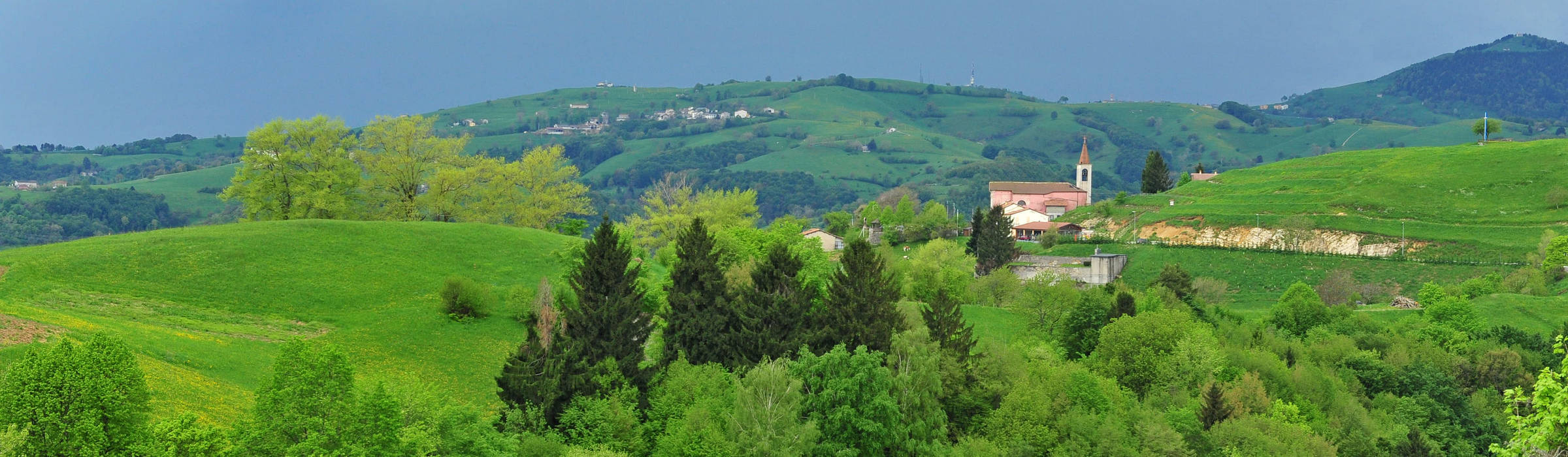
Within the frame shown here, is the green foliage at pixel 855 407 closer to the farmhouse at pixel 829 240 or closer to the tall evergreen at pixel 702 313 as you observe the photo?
the tall evergreen at pixel 702 313

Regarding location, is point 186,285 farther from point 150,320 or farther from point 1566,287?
point 1566,287

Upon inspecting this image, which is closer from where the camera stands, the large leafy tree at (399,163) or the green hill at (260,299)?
the green hill at (260,299)

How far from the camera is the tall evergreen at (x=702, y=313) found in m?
49.9

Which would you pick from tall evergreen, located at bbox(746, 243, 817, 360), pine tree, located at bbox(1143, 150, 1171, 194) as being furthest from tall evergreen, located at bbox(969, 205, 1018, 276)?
pine tree, located at bbox(1143, 150, 1171, 194)

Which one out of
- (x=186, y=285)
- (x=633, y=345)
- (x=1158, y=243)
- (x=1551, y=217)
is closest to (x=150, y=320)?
(x=186, y=285)

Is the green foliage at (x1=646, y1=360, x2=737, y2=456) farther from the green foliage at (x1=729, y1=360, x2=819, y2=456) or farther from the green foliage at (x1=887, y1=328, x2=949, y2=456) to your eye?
the green foliage at (x1=887, y1=328, x2=949, y2=456)

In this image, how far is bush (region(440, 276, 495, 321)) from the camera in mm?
57125

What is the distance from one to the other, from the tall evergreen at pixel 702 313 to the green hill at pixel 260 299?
8220 mm

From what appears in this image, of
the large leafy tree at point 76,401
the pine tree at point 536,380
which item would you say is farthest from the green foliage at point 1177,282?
the large leafy tree at point 76,401

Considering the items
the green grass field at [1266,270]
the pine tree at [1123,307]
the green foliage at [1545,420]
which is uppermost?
the green foliage at [1545,420]

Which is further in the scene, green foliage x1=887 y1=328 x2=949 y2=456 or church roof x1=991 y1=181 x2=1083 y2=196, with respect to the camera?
church roof x1=991 y1=181 x2=1083 y2=196

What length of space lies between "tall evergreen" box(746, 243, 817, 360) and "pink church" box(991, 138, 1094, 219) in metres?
105

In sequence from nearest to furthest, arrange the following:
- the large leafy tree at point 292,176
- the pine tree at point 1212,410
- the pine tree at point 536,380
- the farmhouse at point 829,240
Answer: the pine tree at point 536,380 → the pine tree at point 1212,410 → the large leafy tree at point 292,176 → the farmhouse at point 829,240

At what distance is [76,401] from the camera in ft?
91.6
